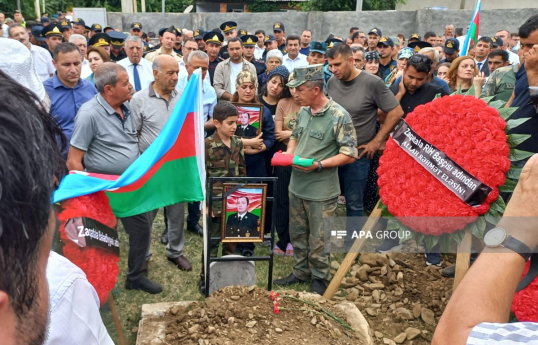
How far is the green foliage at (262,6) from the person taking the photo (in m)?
34.0

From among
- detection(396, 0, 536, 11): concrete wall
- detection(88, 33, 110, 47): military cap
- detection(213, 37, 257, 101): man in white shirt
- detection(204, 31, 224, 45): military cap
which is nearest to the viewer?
detection(213, 37, 257, 101): man in white shirt

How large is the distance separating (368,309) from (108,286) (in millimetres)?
2196

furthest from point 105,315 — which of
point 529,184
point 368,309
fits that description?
point 529,184

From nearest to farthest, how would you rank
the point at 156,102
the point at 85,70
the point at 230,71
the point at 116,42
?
the point at 156,102 < the point at 85,70 < the point at 230,71 < the point at 116,42

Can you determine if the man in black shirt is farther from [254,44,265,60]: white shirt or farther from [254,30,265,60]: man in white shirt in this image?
[254,30,265,60]: man in white shirt

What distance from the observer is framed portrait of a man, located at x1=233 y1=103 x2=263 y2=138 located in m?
4.87

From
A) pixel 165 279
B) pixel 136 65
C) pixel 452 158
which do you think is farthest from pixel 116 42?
pixel 452 158

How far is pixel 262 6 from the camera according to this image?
3400 centimetres

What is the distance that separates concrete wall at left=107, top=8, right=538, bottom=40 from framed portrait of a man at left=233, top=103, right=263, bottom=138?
1349 cm

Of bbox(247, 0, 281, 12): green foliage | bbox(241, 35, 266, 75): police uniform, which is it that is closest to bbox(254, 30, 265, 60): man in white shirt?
bbox(241, 35, 266, 75): police uniform

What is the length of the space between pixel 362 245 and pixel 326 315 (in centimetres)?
60

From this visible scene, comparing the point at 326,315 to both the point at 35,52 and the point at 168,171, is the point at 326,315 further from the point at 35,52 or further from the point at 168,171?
the point at 35,52

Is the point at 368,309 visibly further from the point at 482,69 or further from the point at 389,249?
the point at 482,69

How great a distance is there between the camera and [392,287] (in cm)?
436
